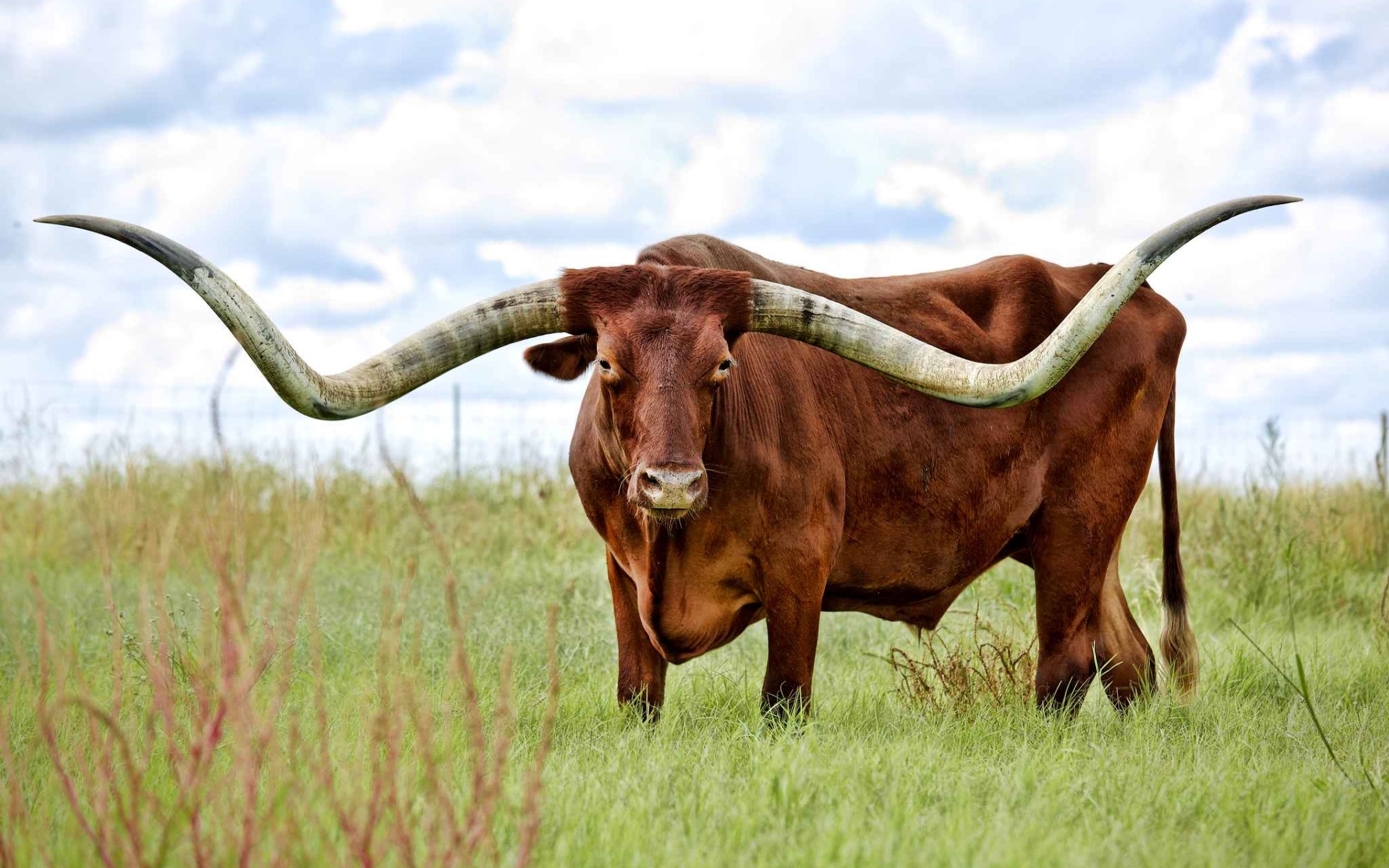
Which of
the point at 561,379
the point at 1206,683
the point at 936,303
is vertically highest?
the point at 936,303

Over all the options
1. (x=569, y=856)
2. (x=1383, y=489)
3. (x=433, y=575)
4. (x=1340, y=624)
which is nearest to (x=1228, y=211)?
(x=569, y=856)

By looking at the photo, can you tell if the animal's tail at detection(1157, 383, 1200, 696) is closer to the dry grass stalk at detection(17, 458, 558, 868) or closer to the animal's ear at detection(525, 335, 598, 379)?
the animal's ear at detection(525, 335, 598, 379)

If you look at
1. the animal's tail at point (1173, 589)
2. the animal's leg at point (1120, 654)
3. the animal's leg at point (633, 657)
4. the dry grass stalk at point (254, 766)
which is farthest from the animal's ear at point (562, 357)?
the animal's tail at point (1173, 589)

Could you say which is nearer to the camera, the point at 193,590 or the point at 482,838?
the point at 482,838

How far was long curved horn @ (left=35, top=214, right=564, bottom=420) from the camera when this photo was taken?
179 inches

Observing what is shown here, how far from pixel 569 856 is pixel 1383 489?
10558 millimetres

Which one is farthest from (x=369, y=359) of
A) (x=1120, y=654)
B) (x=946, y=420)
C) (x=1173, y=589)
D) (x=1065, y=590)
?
(x=1173, y=589)

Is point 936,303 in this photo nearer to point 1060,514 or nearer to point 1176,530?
point 1060,514

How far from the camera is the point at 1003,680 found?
627cm

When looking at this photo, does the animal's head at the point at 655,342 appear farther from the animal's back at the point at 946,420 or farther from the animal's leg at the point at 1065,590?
the animal's leg at the point at 1065,590

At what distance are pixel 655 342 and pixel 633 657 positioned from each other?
A: 1.64 meters

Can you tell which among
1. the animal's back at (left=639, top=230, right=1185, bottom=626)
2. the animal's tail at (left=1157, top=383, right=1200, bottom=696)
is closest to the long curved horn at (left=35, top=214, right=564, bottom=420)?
the animal's back at (left=639, top=230, right=1185, bottom=626)

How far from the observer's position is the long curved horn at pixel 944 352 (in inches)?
198

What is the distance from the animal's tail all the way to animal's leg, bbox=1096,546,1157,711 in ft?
0.38
